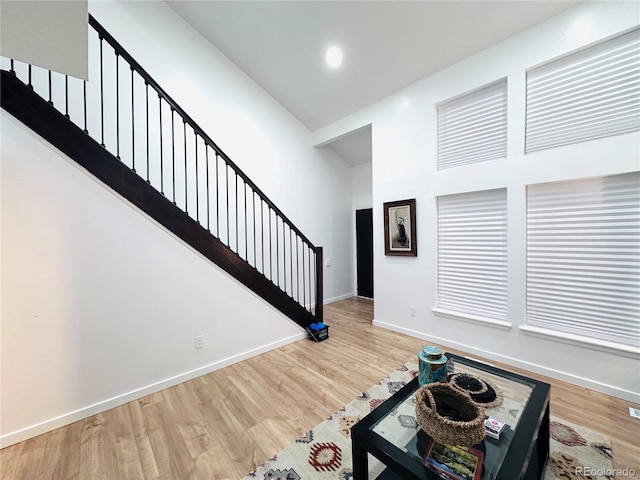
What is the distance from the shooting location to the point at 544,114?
2.44m

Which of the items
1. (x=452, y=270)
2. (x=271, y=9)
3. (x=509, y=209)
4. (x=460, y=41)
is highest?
(x=271, y=9)

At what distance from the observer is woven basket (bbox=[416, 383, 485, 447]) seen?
105cm

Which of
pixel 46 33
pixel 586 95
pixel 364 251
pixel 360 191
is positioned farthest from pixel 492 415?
pixel 360 191

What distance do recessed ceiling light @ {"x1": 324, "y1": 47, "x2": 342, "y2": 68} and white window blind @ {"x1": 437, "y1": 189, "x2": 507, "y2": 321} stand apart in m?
2.34

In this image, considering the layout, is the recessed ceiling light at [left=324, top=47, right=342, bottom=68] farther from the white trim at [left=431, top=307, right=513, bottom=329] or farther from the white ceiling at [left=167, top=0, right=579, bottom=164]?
the white trim at [left=431, top=307, right=513, bottom=329]

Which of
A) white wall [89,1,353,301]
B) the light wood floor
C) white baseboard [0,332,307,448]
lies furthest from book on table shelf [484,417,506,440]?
white wall [89,1,353,301]

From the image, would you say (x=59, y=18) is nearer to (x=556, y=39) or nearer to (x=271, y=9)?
(x=271, y=9)

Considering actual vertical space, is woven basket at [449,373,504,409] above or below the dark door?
below

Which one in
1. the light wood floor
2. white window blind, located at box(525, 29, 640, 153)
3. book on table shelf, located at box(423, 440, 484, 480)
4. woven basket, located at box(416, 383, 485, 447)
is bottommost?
the light wood floor

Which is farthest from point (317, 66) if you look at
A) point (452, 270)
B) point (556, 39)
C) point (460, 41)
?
point (452, 270)

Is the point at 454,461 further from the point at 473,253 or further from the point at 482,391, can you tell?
the point at 473,253

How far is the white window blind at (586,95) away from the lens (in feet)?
6.84

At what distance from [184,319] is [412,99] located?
3.81m

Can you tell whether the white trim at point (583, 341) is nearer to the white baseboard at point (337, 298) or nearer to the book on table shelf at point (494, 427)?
the book on table shelf at point (494, 427)
